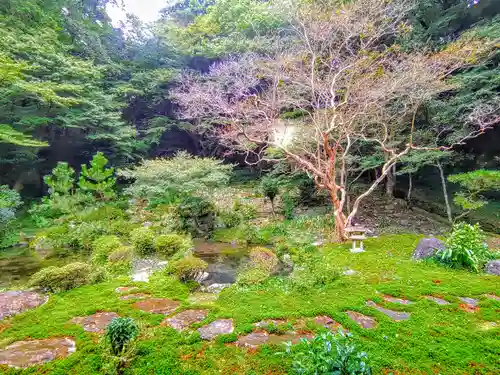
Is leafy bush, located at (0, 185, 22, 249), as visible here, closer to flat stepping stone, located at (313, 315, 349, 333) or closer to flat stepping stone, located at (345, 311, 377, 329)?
flat stepping stone, located at (313, 315, 349, 333)

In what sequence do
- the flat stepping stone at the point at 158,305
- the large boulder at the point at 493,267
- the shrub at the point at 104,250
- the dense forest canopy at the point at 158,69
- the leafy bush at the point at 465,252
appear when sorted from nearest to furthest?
1. the flat stepping stone at the point at 158,305
2. the large boulder at the point at 493,267
3. the leafy bush at the point at 465,252
4. the shrub at the point at 104,250
5. the dense forest canopy at the point at 158,69

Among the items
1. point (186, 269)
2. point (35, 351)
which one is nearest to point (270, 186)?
point (186, 269)

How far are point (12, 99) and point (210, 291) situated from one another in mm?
13019

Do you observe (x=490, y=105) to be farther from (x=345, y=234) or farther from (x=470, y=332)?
(x=470, y=332)

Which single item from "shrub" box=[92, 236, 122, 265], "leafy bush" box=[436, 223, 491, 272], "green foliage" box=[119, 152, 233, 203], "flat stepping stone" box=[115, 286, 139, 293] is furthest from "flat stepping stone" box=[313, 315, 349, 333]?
"green foliage" box=[119, 152, 233, 203]

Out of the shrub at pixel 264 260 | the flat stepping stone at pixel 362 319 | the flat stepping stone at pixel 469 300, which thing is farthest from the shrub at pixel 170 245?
the flat stepping stone at pixel 469 300

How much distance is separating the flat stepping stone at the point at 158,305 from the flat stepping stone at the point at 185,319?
0.18 metres

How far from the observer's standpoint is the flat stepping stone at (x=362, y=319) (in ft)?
9.83

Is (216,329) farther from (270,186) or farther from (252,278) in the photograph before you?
(270,186)

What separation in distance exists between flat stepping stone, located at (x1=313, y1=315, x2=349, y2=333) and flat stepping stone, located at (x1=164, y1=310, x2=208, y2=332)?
1.31 metres

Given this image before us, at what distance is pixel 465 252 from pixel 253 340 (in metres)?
4.21

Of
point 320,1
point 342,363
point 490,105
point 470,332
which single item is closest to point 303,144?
→ point 320,1

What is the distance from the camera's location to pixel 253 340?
2785 mm

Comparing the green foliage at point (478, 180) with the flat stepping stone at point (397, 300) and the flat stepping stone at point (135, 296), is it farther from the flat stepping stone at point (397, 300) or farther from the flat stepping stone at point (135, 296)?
the flat stepping stone at point (135, 296)
